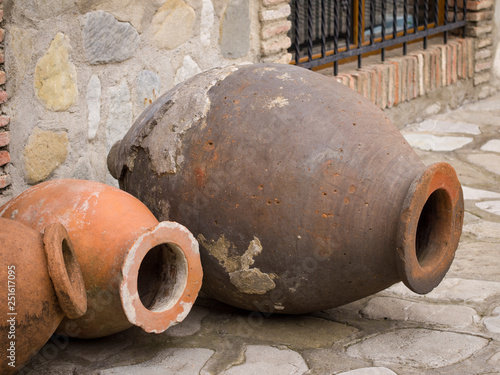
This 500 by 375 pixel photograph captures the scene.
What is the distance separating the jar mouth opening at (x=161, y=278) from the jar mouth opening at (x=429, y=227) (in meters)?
0.68

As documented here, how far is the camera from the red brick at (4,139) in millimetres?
2930

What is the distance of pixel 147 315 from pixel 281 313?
1.90 ft

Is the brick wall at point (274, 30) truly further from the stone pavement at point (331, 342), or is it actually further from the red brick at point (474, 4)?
the red brick at point (474, 4)

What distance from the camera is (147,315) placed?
2285mm

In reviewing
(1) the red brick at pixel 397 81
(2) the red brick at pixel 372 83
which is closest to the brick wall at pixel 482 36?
(1) the red brick at pixel 397 81

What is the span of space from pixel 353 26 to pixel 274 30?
4.54ft

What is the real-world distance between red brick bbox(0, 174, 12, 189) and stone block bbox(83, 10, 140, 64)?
0.67m

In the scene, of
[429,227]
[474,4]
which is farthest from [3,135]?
[474,4]

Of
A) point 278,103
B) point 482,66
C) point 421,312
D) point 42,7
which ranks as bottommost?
point 421,312

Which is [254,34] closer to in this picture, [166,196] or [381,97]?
[381,97]

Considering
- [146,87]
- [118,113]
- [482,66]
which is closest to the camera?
[118,113]

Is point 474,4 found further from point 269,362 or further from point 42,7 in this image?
point 269,362

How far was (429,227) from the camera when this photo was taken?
8.68 feet

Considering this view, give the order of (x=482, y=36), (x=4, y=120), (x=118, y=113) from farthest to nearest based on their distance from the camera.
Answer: (x=482, y=36) < (x=118, y=113) < (x=4, y=120)
